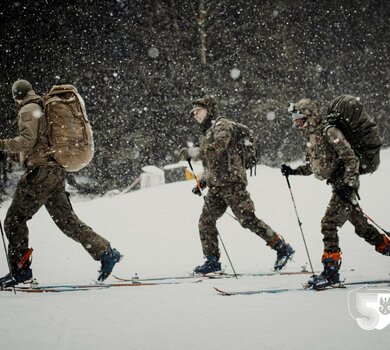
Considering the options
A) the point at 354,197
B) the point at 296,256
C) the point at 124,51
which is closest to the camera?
the point at 354,197

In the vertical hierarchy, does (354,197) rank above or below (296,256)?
above

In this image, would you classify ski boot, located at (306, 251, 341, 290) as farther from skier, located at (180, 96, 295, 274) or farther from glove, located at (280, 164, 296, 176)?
skier, located at (180, 96, 295, 274)

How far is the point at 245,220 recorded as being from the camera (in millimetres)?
5379

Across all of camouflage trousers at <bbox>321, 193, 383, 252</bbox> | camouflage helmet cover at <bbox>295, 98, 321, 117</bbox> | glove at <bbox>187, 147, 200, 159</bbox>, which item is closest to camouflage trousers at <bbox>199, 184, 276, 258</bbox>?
glove at <bbox>187, 147, 200, 159</bbox>

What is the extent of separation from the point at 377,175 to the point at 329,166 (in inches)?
329

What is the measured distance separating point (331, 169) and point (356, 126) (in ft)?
1.56

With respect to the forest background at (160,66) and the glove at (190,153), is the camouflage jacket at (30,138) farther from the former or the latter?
the forest background at (160,66)

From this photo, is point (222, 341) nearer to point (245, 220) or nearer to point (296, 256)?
point (245, 220)

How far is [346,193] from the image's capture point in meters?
4.26

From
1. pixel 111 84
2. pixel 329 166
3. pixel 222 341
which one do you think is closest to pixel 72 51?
pixel 111 84

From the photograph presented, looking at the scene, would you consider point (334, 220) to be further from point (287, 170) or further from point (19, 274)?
point (19, 274)

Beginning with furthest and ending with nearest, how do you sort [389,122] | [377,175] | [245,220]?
[389,122] → [377,175] → [245,220]

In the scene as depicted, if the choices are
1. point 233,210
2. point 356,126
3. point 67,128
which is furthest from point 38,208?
point 356,126

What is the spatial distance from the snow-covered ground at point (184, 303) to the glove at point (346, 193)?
883 millimetres
